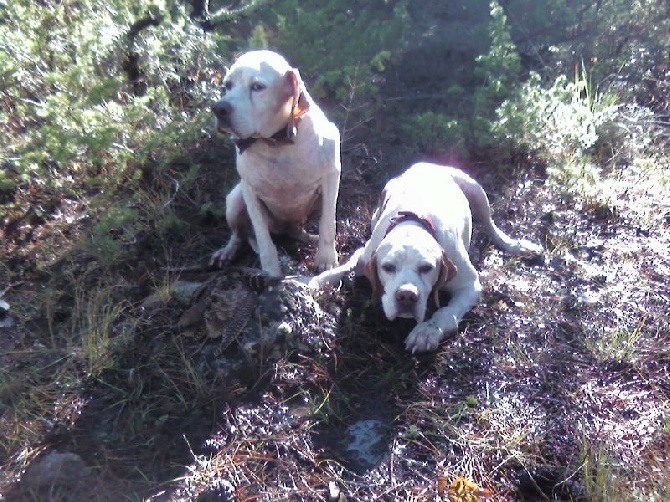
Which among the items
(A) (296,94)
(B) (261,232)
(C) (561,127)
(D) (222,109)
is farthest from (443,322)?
(C) (561,127)

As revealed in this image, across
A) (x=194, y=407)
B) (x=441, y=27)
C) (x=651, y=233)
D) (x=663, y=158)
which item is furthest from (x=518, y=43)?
(x=194, y=407)

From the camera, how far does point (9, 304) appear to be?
3766 mm

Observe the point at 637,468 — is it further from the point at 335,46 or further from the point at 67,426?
the point at 335,46

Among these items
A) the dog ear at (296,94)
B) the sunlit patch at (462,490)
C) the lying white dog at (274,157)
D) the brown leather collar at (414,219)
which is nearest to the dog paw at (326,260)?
the lying white dog at (274,157)

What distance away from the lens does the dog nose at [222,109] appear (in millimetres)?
3438

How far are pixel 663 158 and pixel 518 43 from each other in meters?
1.55

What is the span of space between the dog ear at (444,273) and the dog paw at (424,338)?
0.16m

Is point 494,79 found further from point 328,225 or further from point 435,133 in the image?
point 328,225

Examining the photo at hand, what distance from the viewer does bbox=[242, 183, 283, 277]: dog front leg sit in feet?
13.1

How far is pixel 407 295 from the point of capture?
11.1ft

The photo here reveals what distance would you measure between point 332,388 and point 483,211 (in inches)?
71.6

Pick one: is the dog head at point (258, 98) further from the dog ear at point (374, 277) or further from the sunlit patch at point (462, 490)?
the sunlit patch at point (462, 490)

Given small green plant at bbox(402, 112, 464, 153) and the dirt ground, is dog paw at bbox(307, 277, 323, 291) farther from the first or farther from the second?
small green plant at bbox(402, 112, 464, 153)

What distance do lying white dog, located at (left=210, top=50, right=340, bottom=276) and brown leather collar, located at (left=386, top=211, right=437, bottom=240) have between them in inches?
17.3
